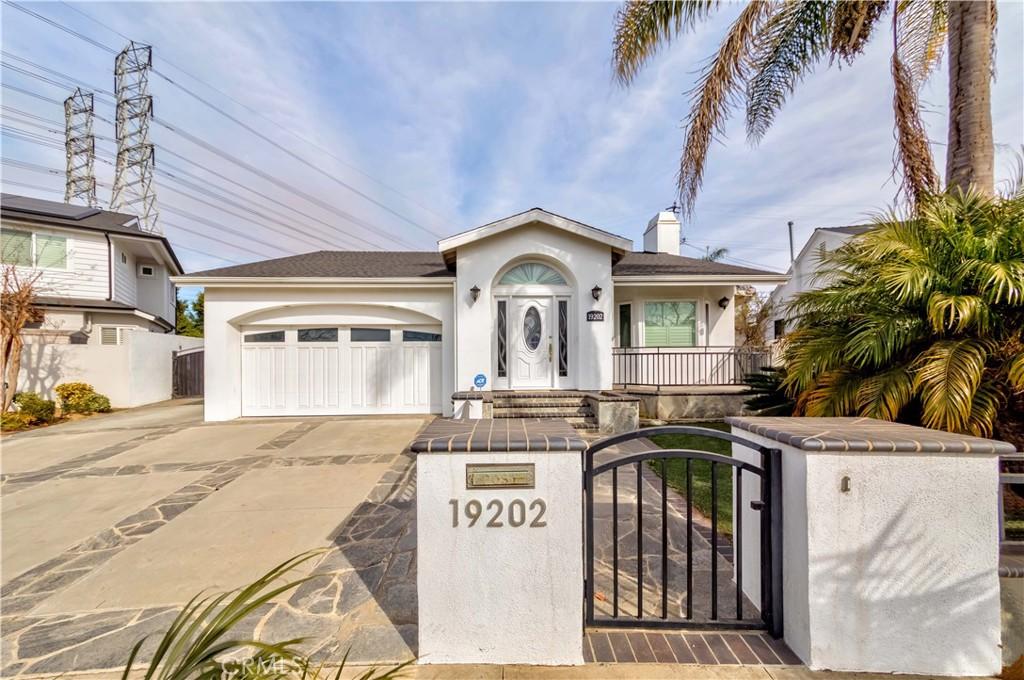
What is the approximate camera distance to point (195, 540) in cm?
394

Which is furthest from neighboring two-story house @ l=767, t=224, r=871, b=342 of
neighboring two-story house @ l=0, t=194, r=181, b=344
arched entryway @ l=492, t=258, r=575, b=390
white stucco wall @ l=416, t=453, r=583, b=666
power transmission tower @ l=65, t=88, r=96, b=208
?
power transmission tower @ l=65, t=88, r=96, b=208

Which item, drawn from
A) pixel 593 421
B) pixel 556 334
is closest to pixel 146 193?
pixel 556 334

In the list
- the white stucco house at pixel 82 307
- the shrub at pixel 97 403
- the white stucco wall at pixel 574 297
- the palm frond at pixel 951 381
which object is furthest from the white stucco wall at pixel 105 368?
the palm frond at pixel 951 381

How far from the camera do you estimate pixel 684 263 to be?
12.1m

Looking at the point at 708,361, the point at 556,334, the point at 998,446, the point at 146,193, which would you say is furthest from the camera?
the point at 146,193

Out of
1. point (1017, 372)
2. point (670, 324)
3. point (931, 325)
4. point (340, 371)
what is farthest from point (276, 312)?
point (1017, 372)

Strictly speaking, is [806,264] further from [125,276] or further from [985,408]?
[125,276]

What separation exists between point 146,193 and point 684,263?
36.2m

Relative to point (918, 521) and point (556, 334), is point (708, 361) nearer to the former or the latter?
point (556, 334)

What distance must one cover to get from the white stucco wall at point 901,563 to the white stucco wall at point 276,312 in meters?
8.62

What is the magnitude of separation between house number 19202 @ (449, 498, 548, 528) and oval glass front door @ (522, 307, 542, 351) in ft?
24.0

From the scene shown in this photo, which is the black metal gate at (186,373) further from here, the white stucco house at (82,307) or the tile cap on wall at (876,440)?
the tile cap on wall at (876,440)

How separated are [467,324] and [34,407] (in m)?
11.8

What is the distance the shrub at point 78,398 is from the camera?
11.1 meters
